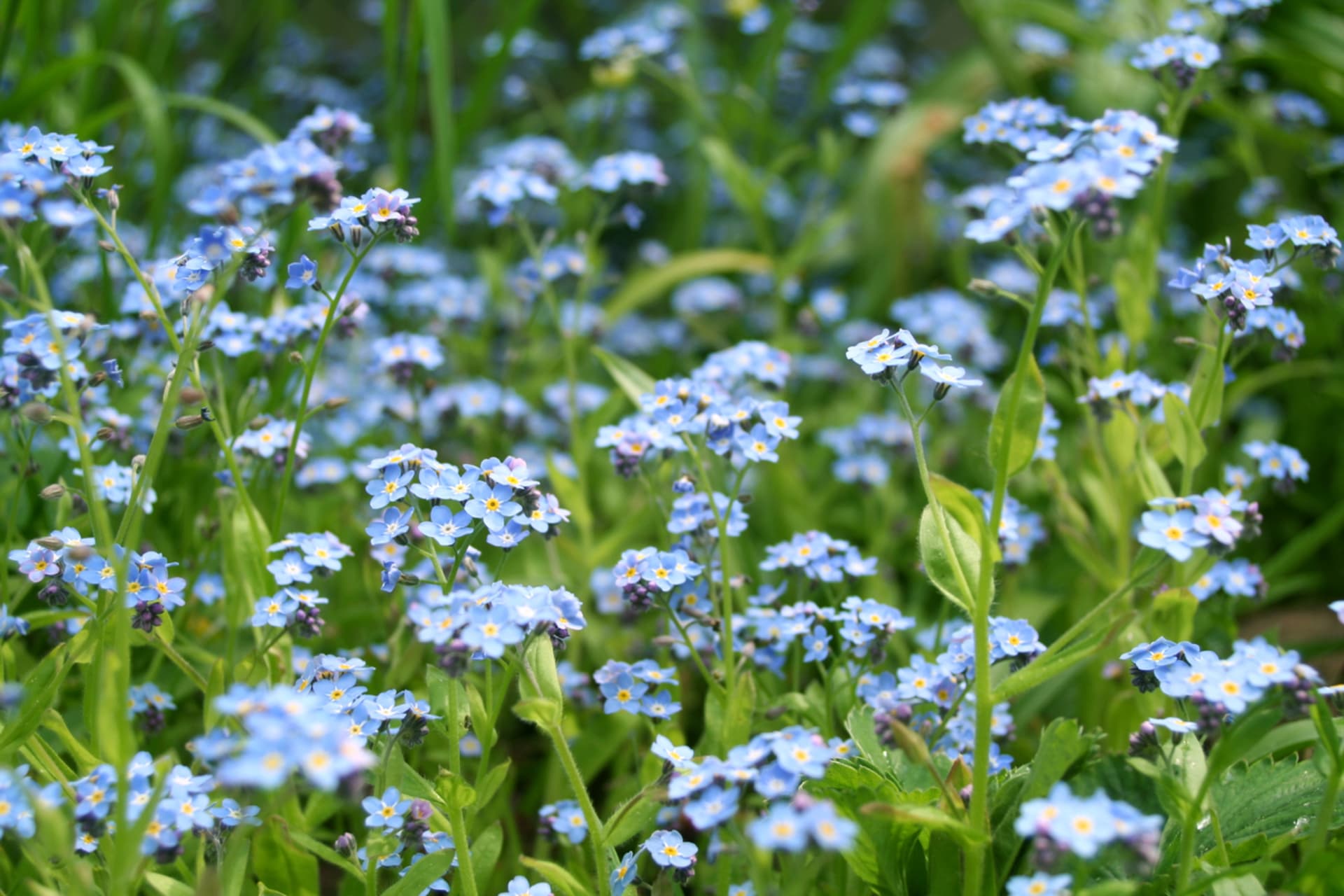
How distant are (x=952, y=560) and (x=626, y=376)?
1.45 meters

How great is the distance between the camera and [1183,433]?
300 centimetres

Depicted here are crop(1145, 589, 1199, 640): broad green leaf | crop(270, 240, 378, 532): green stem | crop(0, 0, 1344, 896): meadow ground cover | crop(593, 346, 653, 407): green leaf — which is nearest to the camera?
crop(0, 0, 1344, 896): meadow ground cover

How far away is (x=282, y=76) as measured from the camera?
22.4ft

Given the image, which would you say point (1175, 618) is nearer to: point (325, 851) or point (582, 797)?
point (582, 797)

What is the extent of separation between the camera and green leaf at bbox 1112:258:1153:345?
381 centimetres

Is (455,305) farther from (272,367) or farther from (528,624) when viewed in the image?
(528,624)

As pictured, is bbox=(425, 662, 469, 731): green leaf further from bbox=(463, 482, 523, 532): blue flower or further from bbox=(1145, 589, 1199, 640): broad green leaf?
bbox=(1145, 589, 1199, 640): broad green leaf

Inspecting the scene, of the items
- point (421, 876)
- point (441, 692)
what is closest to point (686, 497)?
point (441, 692)

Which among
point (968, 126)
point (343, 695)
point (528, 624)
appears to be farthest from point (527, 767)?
point (968, 126)

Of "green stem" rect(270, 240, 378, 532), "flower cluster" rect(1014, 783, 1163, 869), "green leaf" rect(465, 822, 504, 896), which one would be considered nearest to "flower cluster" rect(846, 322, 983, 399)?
"flower cluster" rect(1014, 783, 1163, 869)

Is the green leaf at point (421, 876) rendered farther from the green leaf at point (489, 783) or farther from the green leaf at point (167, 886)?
the green leaf at point (167, 886)

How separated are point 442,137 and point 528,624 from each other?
8.96 feet

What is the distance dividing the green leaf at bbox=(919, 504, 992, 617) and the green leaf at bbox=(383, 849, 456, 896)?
1.23 m

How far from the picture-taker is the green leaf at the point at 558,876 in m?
2.26
